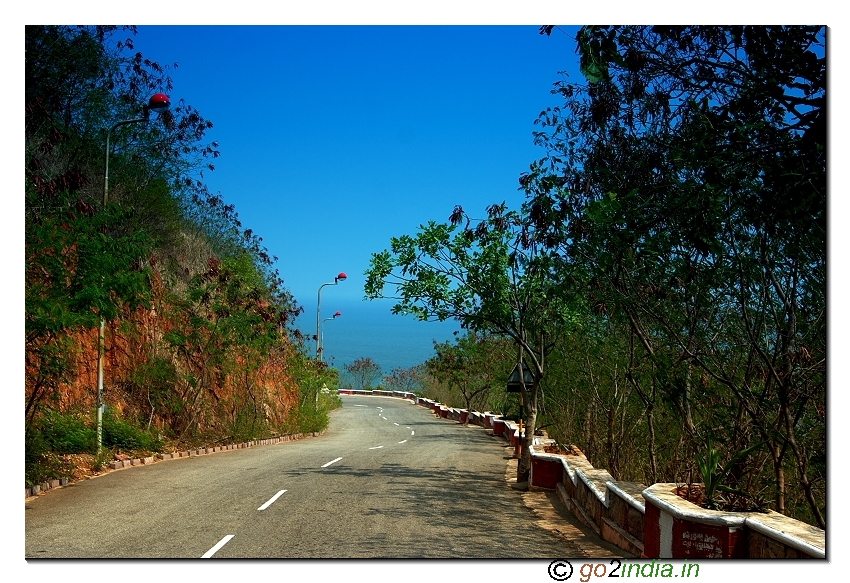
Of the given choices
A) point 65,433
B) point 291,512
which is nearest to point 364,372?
point 65,433

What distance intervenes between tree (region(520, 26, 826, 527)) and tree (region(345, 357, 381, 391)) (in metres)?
74.6

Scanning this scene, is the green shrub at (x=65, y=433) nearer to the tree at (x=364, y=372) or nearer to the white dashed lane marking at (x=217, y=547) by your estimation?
the white dashed lane marking at (x=217, y=547)

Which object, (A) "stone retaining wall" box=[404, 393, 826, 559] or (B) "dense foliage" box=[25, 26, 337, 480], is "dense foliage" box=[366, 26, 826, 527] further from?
(B) "dense foliage" box=[25, 26, 337, 480]

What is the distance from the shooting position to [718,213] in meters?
7.89

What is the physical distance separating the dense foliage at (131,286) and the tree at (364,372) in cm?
4917

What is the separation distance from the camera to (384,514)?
39.9 feet

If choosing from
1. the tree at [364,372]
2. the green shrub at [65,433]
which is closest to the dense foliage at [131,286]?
the green shrub at [65,433]

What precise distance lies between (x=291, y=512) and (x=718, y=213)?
7476mm

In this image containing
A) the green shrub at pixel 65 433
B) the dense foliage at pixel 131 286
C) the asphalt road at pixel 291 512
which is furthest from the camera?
the green shrub at pixel 65 433

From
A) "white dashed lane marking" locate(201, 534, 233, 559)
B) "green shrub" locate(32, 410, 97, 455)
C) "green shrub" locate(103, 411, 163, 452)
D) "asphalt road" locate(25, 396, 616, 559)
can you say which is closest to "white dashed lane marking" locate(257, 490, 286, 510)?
"asphalt road" locate(25, 396, 616, 559)

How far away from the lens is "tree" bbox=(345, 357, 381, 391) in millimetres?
85812

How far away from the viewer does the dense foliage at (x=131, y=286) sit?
1237 cm

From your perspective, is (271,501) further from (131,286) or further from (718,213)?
(718,213)
